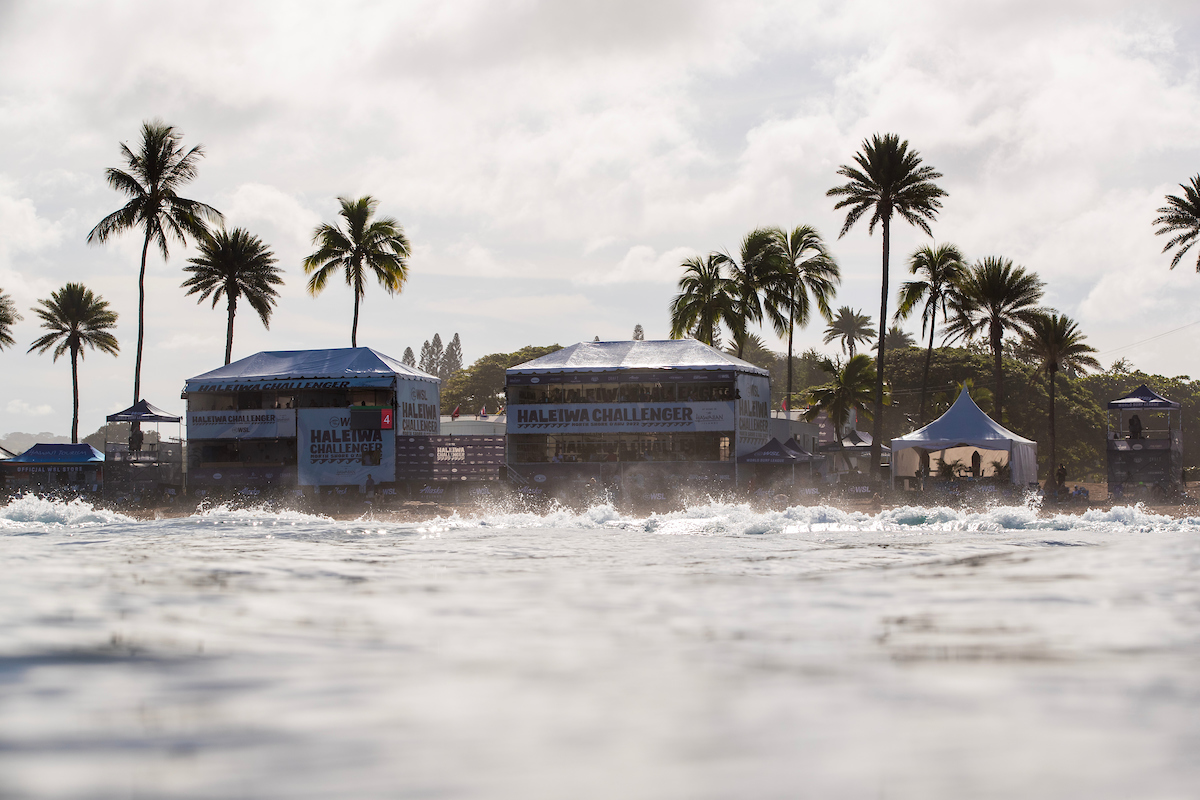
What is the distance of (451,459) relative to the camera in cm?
3731

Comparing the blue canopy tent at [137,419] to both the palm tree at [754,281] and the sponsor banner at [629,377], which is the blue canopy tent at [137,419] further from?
the palm tree at [754,281]

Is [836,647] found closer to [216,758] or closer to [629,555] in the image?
[216,758]

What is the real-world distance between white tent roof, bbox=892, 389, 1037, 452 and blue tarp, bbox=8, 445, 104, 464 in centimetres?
3118

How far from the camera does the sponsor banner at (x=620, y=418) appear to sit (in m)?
38.6

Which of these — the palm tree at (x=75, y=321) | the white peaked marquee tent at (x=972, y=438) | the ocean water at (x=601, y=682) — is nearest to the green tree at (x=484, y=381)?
the palm tree at (x=75, y=321)

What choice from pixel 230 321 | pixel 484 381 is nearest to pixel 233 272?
pixel 230 321

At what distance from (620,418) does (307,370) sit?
568 inches

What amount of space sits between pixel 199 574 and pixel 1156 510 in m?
26.8

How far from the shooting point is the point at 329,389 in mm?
41594

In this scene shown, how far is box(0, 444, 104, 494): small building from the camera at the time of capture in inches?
1421

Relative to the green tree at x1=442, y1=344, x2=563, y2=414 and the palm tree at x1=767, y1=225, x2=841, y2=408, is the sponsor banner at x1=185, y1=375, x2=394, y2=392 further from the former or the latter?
the green tree at x1=442, y1=344, x2=563, y2=414

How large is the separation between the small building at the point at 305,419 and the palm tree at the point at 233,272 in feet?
27.3

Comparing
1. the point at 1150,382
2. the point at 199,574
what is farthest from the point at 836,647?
the point at 1150,382

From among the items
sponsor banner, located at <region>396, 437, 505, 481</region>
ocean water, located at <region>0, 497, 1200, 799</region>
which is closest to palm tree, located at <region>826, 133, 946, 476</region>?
sponsor banner, located at <region>396, 437, 505, 481</region>
